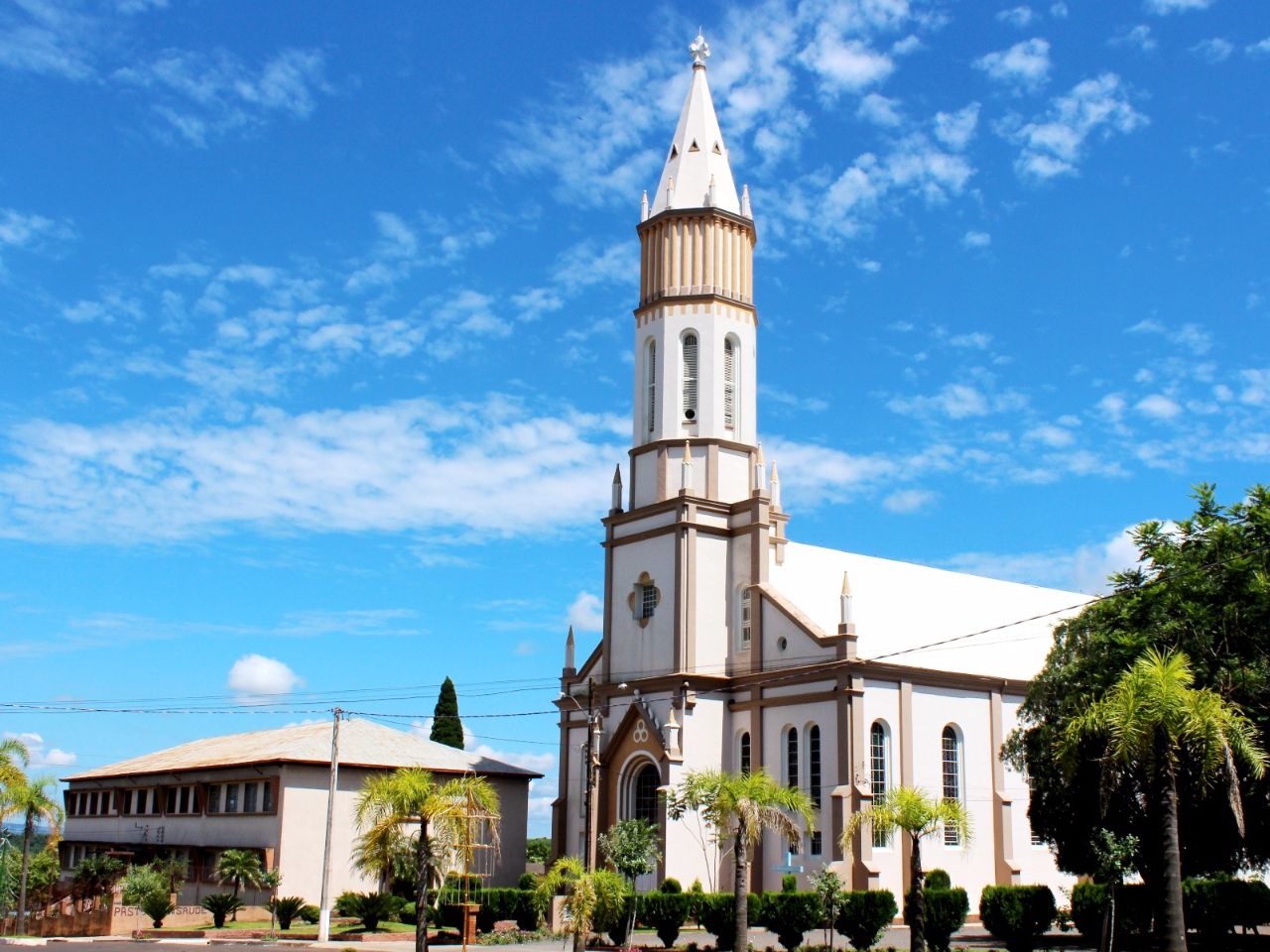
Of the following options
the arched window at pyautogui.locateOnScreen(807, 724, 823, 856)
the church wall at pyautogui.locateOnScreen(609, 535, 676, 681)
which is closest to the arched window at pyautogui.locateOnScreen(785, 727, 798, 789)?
the arched window at pyautogui.locateOnScreen(807, 724, 823, 856)

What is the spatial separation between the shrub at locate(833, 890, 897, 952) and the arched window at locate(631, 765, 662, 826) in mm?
11966

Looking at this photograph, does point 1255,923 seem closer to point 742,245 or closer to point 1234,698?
point 1234,698

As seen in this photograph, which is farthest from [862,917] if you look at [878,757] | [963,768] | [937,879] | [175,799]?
[175,799]

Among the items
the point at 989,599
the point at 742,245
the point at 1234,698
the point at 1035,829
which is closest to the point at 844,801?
the point at 1035,829

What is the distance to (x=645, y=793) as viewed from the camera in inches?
1877

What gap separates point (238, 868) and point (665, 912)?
56.3ft

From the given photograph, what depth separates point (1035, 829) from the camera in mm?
37781

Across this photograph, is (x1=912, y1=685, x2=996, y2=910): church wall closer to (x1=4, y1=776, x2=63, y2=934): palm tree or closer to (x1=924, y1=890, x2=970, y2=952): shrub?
(x1=924, y1=890, x2=970, y2=952): shrub

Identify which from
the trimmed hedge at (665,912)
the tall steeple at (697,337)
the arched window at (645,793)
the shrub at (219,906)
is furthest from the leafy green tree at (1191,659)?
the shrub at (219,906)

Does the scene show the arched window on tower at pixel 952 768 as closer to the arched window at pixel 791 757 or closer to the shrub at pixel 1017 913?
the arched window at pixel 791 757

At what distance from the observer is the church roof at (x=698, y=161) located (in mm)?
52438

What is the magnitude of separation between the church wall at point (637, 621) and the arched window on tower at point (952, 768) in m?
9.92

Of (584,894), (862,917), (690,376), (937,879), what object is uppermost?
(690,376)

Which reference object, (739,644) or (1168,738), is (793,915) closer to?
(739,644)
